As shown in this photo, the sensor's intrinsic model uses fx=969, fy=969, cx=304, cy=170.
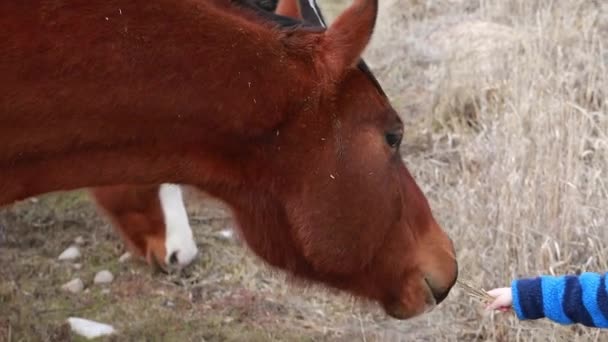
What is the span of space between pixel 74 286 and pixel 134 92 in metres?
2.27

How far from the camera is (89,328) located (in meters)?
3.88

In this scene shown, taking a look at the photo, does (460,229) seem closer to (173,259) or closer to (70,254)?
(173,259)

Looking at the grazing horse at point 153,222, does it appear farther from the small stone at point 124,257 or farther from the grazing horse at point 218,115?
the grazing horse at point 218,115

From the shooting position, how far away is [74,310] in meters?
4.06

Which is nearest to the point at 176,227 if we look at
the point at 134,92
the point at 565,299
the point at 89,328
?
the point at 89,328

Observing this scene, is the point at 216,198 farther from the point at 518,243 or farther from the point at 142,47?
the point at 518,243

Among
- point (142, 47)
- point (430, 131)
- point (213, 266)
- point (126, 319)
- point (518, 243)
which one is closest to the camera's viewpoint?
point (142, 47)

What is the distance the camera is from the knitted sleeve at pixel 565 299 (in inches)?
107

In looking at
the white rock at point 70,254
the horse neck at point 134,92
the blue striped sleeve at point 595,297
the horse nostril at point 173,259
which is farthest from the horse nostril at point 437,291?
the white rock at point 70,254

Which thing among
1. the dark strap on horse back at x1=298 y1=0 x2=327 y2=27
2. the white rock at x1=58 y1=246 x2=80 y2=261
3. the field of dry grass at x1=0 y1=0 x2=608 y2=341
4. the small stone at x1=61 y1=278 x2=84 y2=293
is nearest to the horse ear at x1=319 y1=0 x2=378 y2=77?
the field of dry grass at x1=0 y1=0 x2=608 y2=341

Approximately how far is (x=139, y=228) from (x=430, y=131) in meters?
1.91

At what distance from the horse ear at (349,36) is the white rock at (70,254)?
8.45ft

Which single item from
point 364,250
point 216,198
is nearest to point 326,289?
point 364,250

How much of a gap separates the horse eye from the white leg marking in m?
1.76
